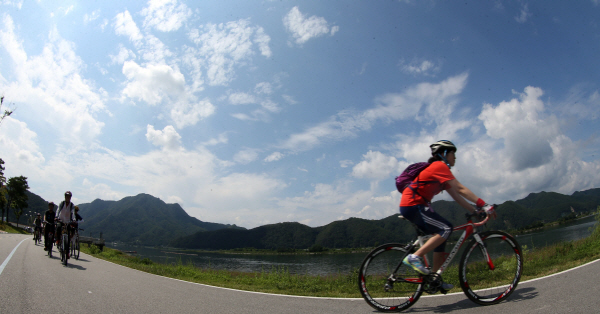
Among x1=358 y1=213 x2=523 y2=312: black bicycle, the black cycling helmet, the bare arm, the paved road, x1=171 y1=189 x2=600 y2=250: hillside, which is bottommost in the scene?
x1=171 y1=189 x2=600 y2=250: hillside

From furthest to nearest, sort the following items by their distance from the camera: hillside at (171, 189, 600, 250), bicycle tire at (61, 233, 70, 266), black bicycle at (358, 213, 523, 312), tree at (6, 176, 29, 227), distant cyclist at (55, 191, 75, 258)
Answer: hillside at (171, 189, 600, 250), tree at (6, 176, 29, 227), distant cyclist at (55, 191, 75, 258), bicycle tire at (61, 233, 70, 266), black bicycle at (358, 213, 523, 312)

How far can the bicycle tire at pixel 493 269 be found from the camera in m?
3.37

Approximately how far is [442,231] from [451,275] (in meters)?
2.78

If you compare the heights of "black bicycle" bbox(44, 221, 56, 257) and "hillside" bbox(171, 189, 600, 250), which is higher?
"black bicycle" bbox(44, 221, 56, 257)

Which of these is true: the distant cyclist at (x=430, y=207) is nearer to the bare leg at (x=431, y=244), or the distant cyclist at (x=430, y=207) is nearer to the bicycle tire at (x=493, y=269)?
the bare leg at (x=431, y=244)

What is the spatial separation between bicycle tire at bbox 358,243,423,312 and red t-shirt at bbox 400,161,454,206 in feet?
2.14

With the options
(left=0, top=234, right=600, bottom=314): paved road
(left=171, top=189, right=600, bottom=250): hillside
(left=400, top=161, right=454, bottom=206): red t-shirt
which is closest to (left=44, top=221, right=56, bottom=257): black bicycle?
(left=0, top=234, right=600, bottom=314): paved road

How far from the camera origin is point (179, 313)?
3.55 meters

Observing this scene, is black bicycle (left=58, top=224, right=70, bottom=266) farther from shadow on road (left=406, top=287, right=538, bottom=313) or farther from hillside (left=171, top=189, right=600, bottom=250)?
hillside (left=171, top=189, right=600, bottom=250)

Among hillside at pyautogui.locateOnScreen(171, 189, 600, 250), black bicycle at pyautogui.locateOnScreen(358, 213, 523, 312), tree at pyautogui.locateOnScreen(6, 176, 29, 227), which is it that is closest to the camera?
black bicycle at pyautogui.locateOnScreen(358, 213, 523, 312)

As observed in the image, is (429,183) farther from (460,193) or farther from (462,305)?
(462,305)

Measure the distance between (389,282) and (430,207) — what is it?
1148 millimetres

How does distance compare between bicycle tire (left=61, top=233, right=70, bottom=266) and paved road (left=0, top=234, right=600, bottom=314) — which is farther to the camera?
bicycle tire (left=61, top=233, right=70, bottom=266)

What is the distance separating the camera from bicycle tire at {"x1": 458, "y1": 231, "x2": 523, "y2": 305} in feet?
11.1
